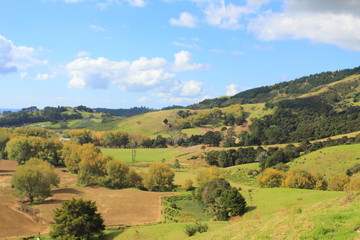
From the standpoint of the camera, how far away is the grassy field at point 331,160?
79.2 m

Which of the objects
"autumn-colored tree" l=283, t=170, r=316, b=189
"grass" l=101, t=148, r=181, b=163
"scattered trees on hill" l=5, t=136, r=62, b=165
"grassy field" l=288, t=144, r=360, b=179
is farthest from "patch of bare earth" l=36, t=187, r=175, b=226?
"grass" l=101, t=148, r=181, b=163

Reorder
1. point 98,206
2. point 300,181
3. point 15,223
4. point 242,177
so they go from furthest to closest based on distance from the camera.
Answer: point 242,177 → point 300,181 → point 98,206 → point 15,223

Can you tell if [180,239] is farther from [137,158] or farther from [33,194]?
[137,158]

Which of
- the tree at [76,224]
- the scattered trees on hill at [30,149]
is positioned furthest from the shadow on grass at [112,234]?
the scattered trees on hill at [30,149]

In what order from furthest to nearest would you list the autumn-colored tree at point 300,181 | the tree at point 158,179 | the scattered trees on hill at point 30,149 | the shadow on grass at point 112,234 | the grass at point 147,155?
the grass at point 147,155
the scattered trees on hill at point 30,149
the tree at point 158,179
the autumn-colored tree at point 300,181
the shadow on grass at point 112,234

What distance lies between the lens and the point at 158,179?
271 ft

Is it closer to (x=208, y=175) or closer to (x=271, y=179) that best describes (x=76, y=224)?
(x=208, y=175)

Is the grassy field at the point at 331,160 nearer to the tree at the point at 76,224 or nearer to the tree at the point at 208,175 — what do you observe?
the tree at the point at 208,175

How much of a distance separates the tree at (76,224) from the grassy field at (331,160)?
6129 centimetres

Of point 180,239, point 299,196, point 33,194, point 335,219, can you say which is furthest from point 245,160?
point 335,219

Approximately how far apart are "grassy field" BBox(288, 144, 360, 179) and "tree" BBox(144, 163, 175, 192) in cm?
3802

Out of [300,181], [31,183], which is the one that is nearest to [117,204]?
[31,183]

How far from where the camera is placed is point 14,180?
65.0m

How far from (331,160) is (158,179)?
51214 mm
